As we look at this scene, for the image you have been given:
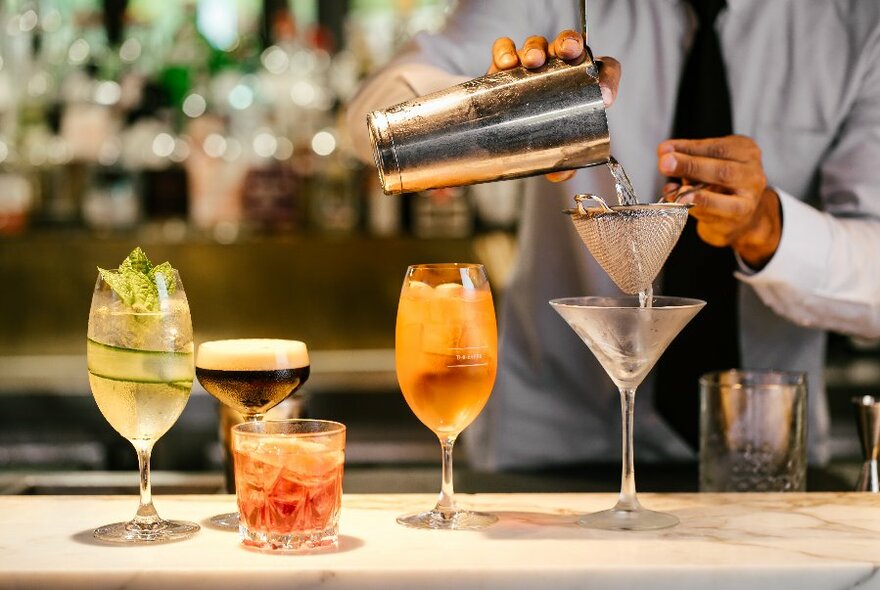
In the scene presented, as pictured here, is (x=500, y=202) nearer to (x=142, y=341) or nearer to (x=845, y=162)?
(x=845, y=162)

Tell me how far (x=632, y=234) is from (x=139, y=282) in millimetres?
543

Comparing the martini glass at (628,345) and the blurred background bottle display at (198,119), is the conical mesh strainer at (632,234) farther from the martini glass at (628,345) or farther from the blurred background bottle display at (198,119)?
the blurred background bottle display at (198,119)

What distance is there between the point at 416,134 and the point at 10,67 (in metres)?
2.50

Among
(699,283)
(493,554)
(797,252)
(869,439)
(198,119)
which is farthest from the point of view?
(198,119)

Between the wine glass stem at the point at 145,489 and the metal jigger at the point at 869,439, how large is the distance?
0.93 metres

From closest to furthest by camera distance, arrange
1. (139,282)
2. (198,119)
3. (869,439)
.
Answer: (139,282), (869,439), (198,119)

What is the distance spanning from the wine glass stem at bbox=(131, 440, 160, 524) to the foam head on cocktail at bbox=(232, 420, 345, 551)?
0.14 m

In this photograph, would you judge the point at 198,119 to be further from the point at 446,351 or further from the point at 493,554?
the point at 493,554

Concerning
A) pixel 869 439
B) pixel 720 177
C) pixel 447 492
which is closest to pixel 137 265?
pixel 447 492

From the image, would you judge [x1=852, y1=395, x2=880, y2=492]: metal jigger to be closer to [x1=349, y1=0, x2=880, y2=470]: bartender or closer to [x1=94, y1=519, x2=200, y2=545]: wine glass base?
[x1=349, y1=0, x2=880, y2=470]: bartender

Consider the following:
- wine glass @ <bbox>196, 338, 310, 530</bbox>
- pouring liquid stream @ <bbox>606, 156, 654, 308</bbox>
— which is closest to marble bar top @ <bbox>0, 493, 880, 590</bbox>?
wine glass @ <bbox>196, 338, 310, 530</bbox>

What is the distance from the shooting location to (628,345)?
1260mm

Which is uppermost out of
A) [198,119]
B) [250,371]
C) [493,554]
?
[198,119]

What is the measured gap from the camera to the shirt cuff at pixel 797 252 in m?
1.82
